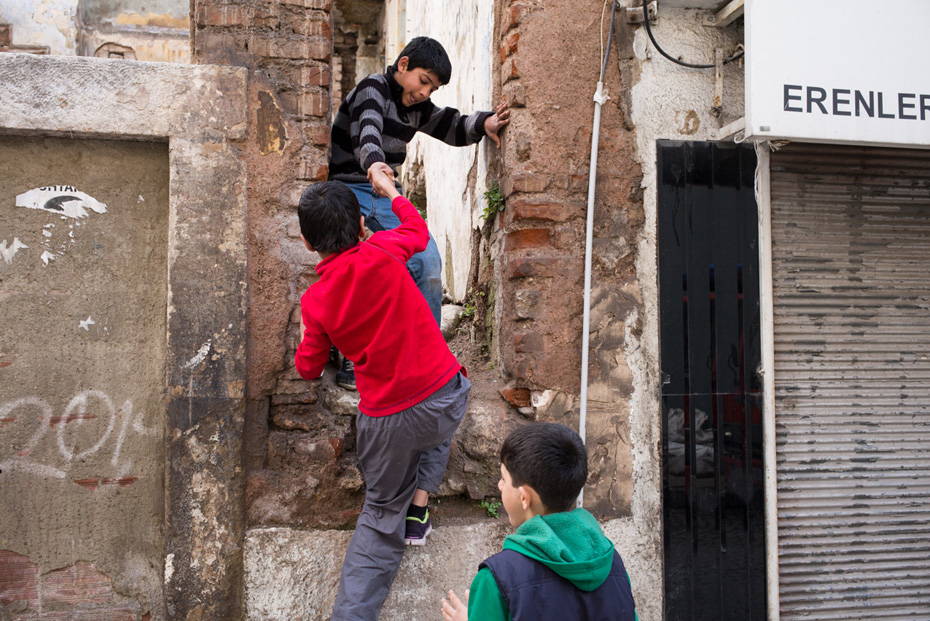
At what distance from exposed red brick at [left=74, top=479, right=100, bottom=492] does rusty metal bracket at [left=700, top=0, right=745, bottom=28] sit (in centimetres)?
327

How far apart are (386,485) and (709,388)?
146 cm

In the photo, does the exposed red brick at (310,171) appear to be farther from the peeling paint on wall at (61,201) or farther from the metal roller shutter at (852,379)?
the metal roller shutter at (852,379)

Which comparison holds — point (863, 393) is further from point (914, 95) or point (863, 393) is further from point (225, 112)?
point (225, 112)

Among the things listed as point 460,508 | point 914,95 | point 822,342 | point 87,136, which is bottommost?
point 460,508

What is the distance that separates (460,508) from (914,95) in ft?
8.33

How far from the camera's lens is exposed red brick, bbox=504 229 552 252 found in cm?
283

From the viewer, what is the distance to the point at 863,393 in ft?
9.87

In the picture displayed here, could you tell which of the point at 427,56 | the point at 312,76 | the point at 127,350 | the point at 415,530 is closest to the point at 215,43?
the point at 312,76

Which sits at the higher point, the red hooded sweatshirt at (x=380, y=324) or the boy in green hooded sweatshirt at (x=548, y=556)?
the red hooded sweatshirt at (x=380, y=324)

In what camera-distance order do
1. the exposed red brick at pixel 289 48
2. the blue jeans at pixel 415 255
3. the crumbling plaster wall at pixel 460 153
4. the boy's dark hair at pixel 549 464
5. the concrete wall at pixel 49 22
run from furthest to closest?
1. the concrete wall at pixel 49 22
2. the crumbling plaster wall at pixel 460 153
3. the blue jeans at pixel 415 255
4. the exposed red brick at pixel 289 48
5. the boy's dark hair at pixel 549 464

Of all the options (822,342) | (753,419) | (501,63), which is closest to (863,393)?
(822,342)

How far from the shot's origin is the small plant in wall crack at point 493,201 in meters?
2.96

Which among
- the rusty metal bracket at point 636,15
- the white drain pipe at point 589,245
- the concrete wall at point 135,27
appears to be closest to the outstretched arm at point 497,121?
the white drain pipe at point 589,245

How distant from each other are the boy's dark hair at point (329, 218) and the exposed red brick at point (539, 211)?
31.3 inches
